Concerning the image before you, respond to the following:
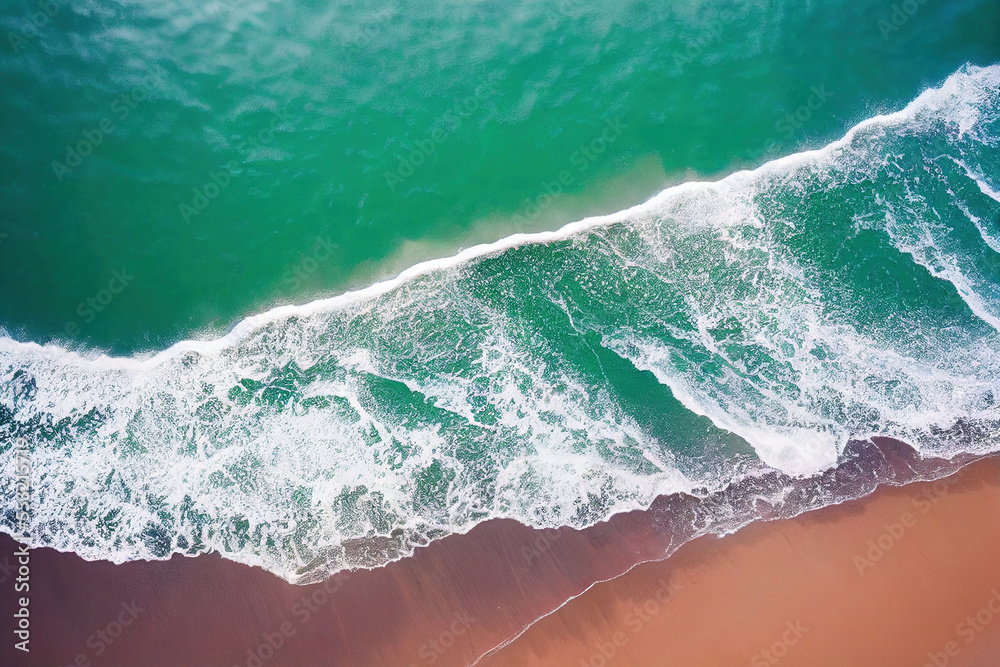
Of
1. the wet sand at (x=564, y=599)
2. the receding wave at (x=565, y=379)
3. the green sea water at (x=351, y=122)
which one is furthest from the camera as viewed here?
the green sea water at (x=351, y=122)

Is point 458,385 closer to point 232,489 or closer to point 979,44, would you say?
point 232,489

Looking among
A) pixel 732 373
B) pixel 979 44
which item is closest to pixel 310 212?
pixel 732 373

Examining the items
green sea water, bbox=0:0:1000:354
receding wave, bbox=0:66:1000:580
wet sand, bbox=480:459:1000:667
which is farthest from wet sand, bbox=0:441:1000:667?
green sea water, bbox=0:0:1000:354

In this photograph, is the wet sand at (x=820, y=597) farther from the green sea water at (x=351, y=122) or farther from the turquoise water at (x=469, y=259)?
the green sea water at (x=351, y=122)

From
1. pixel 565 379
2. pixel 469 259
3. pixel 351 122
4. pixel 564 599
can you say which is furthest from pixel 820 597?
pixel 351 122

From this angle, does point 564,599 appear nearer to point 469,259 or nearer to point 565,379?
point 565,379

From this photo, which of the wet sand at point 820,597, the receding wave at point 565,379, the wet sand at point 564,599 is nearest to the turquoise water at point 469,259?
the receding wave at point 565,379
